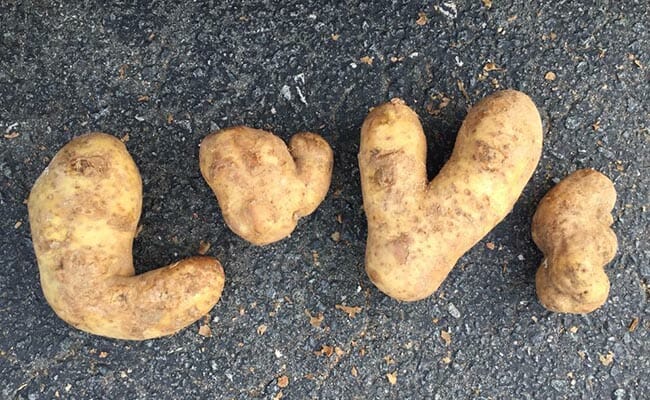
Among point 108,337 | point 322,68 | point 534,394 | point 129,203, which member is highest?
point 322,68

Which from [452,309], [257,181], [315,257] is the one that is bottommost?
[452,309]

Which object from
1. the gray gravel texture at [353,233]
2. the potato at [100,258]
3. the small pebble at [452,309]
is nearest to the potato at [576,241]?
the gray gravel texture at [353,233]

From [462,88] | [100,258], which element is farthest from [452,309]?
[100,258]

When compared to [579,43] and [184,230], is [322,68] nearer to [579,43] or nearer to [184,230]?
[184,230]

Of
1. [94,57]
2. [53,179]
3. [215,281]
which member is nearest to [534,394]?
[215,281]

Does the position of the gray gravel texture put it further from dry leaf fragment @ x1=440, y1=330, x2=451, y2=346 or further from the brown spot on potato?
the brown spot on potato

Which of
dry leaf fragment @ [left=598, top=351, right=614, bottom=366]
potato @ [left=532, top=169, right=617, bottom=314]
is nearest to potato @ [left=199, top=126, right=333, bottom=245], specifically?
potato @ [left=532, top=169, right=617, bottom=314]

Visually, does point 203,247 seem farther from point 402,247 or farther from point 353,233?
point 402,247
